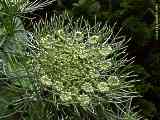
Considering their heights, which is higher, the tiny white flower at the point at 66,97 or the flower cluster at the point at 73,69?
the flower cluster at the point at 73,69

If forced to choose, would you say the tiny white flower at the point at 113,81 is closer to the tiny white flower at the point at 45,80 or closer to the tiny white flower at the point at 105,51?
the tiny white flower at the point at 105,51

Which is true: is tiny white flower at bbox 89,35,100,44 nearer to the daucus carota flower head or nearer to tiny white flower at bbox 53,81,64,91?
the daucus carota flower head

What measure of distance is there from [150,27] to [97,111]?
0.85 metres

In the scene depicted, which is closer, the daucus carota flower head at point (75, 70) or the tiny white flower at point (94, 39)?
the daucus carota flower head at point (75, 70)

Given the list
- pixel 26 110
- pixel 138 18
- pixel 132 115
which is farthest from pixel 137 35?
pixel 26 110

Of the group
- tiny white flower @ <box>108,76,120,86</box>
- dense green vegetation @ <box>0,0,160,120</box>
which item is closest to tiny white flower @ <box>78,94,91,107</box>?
dense green vegetation @ <box>0,0,160,120</box>

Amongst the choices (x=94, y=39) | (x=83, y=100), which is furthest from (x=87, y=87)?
(x=94, y=39)

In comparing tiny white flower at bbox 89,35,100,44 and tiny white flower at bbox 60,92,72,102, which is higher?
tiny white flower at bbox 89,35,100,44

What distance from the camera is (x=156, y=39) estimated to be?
2139 mm

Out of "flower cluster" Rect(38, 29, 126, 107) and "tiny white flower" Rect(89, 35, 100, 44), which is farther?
"tiny white flower" Rect(89, 35, 100, 44)

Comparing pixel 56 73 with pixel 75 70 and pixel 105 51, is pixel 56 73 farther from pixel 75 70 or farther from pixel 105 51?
pixel 105 51

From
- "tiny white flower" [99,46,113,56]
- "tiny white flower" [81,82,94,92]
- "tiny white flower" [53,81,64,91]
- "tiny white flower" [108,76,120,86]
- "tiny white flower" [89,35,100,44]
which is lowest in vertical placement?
"tiny white flower" [108,76,120,86]

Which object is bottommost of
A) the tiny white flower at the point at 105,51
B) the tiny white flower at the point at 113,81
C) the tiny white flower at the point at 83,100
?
the tiny white flower at the point at 83,100

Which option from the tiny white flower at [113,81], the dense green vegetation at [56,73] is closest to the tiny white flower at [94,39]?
the dense green vegetation at [56,73]
